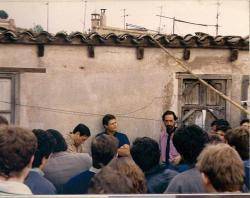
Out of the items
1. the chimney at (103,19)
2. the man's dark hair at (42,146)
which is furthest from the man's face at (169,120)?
the man's dark hair at (42,146)

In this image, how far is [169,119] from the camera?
3.88 meters

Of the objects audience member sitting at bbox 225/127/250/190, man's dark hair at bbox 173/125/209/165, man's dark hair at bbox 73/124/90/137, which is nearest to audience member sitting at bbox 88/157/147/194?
man's dark hair at bbox 173/125/209/165

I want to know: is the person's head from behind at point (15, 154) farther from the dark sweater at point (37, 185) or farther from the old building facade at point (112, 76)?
the old building facade at point (112, 76)

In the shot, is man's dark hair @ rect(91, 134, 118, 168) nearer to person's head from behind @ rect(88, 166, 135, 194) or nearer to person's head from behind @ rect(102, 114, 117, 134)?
person's head from behind @ rect(88, 166, 135, 194)

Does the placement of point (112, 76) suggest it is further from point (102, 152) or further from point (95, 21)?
point (102, 152)

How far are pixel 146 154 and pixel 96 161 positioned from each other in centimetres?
26

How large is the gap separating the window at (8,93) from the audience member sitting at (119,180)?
1.34m

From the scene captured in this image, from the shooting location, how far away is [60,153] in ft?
10.1

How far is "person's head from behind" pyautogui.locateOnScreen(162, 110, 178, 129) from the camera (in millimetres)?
3867

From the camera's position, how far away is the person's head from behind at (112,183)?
7.54ft

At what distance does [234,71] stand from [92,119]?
1164mm

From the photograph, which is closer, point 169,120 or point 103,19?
point 103,19

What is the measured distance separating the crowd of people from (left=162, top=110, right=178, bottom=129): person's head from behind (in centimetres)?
63

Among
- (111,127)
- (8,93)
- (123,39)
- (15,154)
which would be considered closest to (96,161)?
(15,154)
